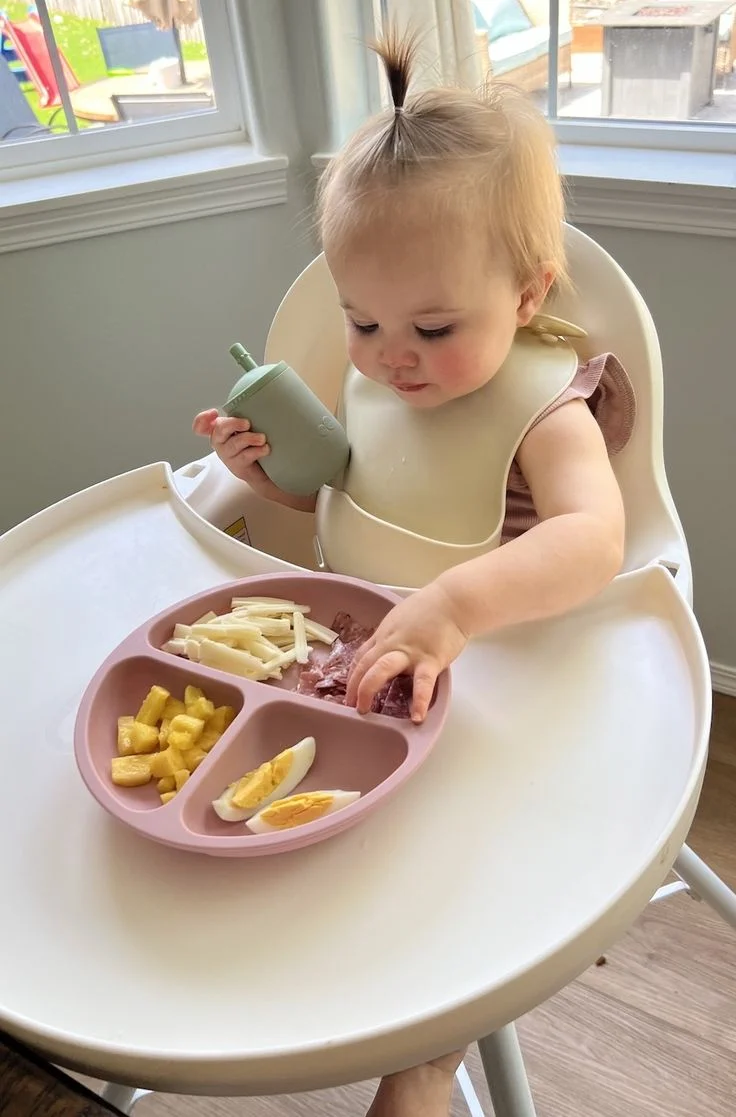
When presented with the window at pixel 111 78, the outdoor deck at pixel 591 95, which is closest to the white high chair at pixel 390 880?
the outdoor deck at pixel 591 95

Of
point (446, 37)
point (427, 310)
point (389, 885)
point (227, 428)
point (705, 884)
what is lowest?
point (705, 884)

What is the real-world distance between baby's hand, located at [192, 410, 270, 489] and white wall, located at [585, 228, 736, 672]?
27.6 inches

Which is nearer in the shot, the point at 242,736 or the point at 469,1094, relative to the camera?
the point at 242,736

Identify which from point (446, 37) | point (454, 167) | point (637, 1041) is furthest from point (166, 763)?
point (446, 37)

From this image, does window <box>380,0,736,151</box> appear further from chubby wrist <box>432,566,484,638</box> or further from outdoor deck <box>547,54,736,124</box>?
chubby wrist <box>432,566,484,638</box>

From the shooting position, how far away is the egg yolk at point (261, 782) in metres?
0.64

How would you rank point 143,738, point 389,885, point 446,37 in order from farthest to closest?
point 446,37 < point 143,738 < point 389,885

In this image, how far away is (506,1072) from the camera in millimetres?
750

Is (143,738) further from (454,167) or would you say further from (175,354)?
(175,354)

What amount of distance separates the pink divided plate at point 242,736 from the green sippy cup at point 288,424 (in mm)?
132

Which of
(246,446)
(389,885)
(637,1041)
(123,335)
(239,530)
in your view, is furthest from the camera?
(123,335)

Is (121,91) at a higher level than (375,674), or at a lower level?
higher

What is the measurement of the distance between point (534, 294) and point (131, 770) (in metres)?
0.52

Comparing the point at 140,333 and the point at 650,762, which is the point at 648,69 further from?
the point at 650,762
